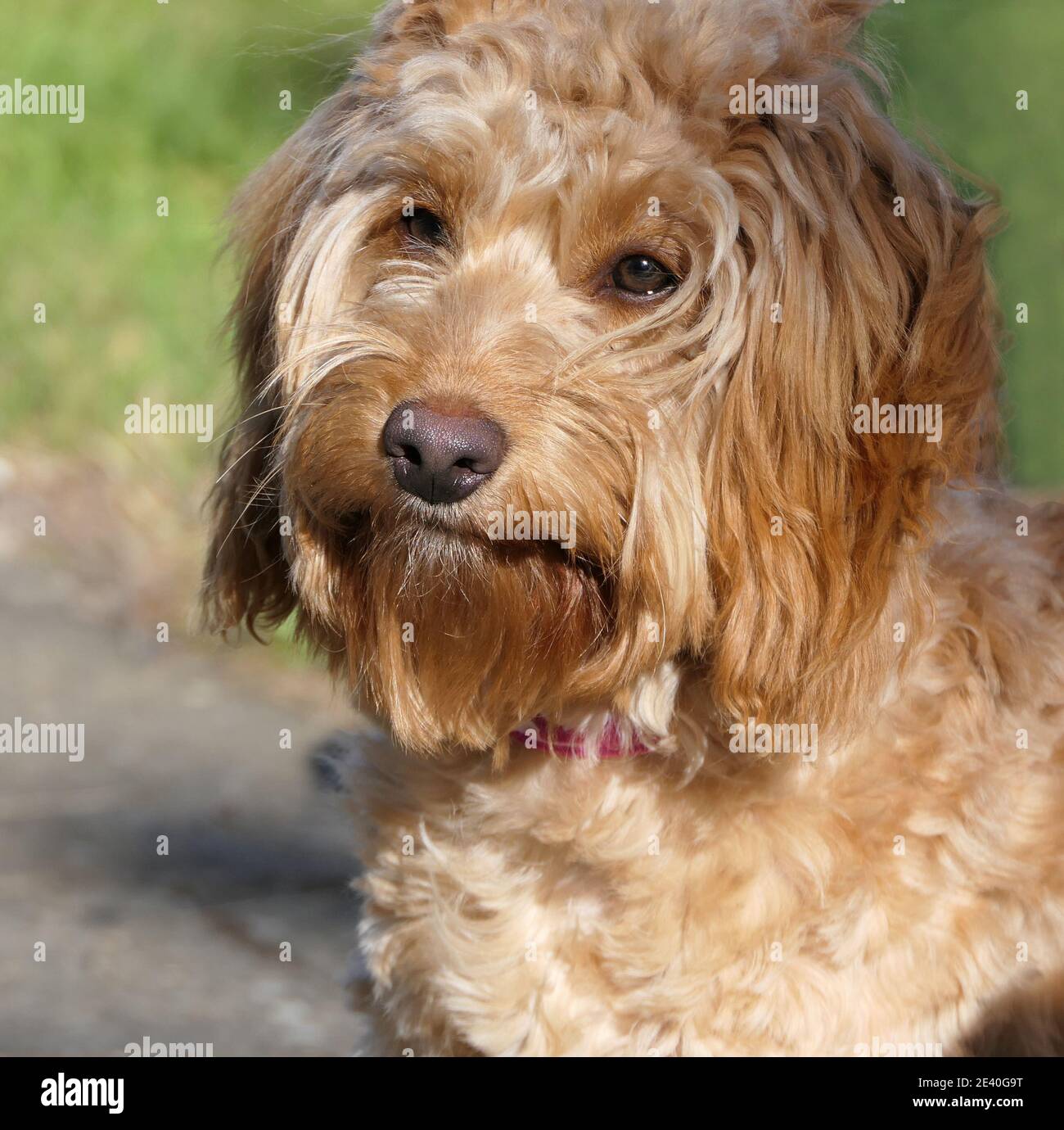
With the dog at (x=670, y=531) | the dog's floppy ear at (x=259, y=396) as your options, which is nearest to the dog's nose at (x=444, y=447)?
the dog at (x=670, y=531)

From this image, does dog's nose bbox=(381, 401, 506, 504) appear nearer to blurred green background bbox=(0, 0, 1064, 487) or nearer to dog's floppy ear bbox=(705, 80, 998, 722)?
dog's floppy ear bbox=(705, 80, 998, 722)

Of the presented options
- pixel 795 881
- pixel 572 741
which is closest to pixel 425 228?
pixel 572 741

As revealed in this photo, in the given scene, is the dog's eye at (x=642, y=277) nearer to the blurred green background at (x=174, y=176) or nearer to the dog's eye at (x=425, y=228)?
the dog's eye at (x=425, y=228)

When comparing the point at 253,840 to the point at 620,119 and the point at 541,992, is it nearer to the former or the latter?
the point at 541,992

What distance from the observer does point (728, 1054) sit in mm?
2633

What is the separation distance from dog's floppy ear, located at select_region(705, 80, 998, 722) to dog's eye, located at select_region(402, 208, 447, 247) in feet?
1.73

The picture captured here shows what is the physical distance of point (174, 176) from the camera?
9383 millimetres

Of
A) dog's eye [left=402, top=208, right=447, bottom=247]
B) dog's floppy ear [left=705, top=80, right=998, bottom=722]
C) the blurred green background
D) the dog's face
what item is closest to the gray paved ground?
the blurred green background

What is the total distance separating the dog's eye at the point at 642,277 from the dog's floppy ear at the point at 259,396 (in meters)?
0.65

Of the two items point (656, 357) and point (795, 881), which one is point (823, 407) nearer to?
point (656, 357)

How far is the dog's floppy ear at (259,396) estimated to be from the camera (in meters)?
2.87

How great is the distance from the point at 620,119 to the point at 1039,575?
3.91 feet

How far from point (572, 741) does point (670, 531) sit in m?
0.53

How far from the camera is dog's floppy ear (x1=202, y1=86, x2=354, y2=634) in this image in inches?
113
